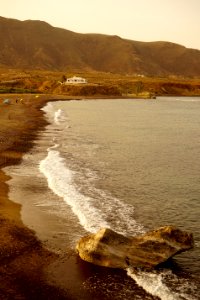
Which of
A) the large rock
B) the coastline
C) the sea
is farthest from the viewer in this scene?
the large rock

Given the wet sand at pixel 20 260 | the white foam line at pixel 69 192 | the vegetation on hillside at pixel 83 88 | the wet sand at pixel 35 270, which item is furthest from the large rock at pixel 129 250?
the vegetation on hillside at pixel 83 88

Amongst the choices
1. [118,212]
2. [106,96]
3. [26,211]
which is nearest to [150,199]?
[118,212]

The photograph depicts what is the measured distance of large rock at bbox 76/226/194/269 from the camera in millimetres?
13414

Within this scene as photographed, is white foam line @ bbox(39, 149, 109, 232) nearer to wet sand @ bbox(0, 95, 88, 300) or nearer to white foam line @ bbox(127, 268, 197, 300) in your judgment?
wet sand @ bbox(0, 95, 88, 300)

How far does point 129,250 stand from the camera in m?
13.5

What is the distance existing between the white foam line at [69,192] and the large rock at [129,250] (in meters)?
3.03

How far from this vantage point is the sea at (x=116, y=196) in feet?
41.9

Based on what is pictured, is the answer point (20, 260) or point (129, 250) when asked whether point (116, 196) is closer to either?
point (129, 250)

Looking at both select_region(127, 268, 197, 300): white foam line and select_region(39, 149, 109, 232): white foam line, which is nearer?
select_region(127, 268, 197, 300): white foam line

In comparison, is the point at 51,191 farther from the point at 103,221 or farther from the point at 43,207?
the point at 103,221

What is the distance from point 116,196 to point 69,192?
2.45m

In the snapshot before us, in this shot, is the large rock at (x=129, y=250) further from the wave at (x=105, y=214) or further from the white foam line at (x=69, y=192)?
the white foam line at (x=69, y=192)

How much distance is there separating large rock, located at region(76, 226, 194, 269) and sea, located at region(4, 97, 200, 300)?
365mm

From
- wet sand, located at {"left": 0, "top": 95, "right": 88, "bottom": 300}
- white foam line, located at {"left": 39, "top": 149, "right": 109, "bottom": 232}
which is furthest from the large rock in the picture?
white foam line, located at {"left": 39, "top": 149, "right": 109, "bottom": 232}
